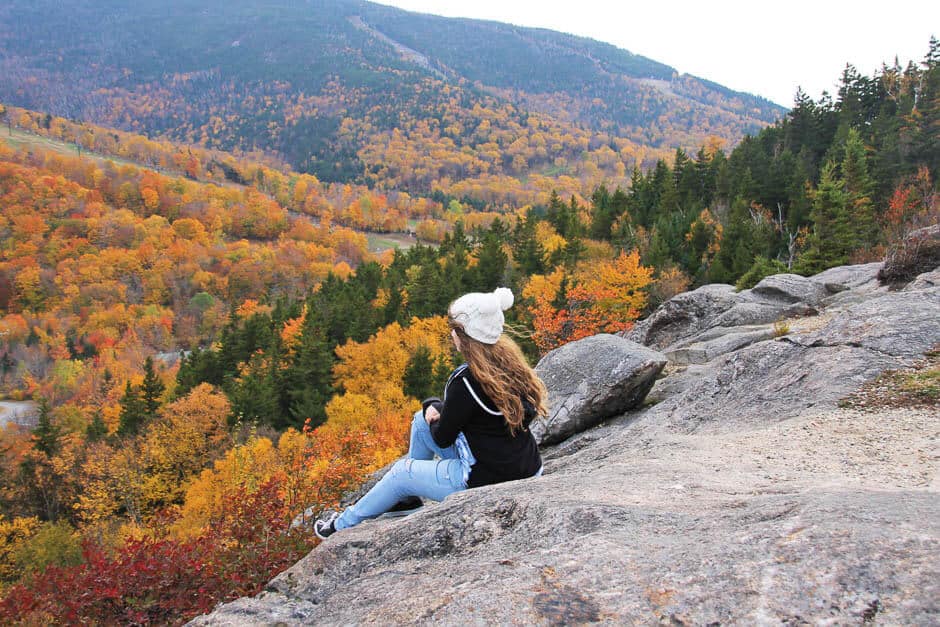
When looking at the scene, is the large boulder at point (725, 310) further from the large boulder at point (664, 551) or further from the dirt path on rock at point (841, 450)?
the large boulder at point (664, 551)

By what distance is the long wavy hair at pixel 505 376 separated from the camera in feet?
15.3

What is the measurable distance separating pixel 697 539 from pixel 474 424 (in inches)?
81.3

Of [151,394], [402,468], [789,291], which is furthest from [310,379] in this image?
[402,468]

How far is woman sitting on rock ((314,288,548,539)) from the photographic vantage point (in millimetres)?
4719

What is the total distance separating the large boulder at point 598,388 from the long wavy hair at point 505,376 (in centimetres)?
662

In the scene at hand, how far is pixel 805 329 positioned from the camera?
13.1m

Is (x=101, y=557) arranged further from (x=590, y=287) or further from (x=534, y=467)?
(x=590, y=287)

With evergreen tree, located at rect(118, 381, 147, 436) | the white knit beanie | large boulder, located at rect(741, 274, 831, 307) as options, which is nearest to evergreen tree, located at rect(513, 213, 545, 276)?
large boulder, located at rect(741, 274, 831, 307)

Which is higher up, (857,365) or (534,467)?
(857,365)

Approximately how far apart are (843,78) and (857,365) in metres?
68.5

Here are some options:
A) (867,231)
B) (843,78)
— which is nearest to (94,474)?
(867,231)

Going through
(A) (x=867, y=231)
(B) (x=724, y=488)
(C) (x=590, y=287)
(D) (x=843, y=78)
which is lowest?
(C) (x=590, y=287)

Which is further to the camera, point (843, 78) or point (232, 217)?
point (232, 217)

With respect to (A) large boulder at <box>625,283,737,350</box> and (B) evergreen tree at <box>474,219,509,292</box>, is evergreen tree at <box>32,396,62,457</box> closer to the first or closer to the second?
(B) evergreen tree at <box>474,219,509,292</box>
